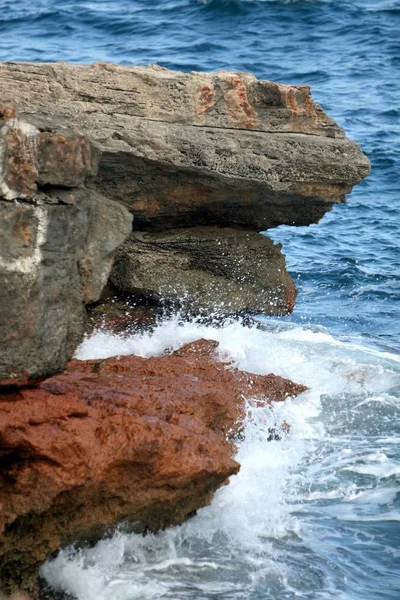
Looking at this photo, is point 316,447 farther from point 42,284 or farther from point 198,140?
point 42,284

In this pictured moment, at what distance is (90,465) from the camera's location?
6.01 m

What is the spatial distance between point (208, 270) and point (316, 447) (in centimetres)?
217

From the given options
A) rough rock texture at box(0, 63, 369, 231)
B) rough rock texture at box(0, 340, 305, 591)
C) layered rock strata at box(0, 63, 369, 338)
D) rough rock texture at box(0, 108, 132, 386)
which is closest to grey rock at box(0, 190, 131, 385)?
rough rock texture at box(0, 108, 132, 386)

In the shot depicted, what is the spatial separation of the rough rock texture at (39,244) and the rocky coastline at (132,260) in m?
0.01

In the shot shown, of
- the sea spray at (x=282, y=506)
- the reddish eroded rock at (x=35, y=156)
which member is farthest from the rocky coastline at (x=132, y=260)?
the sea spray at (x=282, y=506)

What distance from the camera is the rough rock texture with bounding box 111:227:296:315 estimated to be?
957cm

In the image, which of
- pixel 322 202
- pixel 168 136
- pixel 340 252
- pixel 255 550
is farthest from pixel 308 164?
pixel 340 252

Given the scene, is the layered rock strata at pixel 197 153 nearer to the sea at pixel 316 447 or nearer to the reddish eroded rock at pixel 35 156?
the sea at pixel 316 447

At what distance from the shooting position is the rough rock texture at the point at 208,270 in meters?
9.57

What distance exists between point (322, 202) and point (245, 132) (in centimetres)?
104

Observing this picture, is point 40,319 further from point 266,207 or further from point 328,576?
point 266,207

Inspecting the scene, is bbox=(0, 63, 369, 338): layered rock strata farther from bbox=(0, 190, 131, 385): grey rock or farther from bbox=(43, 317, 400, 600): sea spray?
bbox=(0, 190, 131, 385): grey rock

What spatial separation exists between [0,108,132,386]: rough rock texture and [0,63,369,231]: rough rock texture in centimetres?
221

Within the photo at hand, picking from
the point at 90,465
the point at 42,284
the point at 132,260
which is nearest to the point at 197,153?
the point at 132,260
